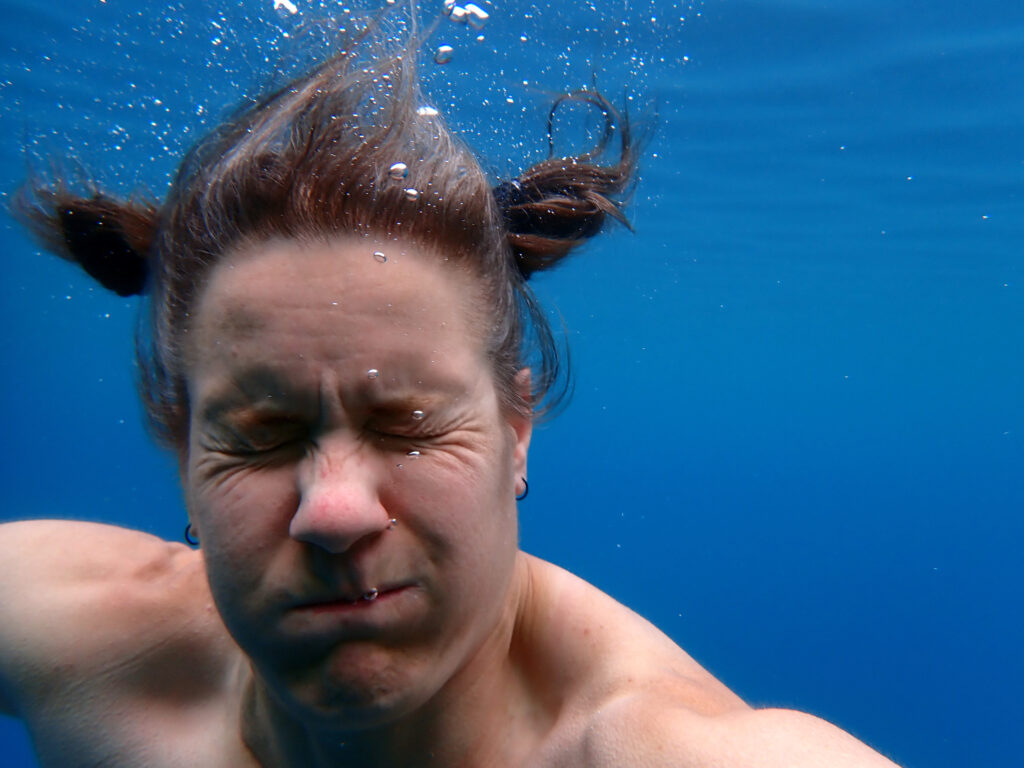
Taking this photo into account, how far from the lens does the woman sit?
1828mm

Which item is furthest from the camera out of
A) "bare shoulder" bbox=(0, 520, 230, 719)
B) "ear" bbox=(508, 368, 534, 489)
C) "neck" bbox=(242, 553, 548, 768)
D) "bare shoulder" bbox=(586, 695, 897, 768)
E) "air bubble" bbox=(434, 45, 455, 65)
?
"air bubble" bbox=(434, 45, 455, 65)

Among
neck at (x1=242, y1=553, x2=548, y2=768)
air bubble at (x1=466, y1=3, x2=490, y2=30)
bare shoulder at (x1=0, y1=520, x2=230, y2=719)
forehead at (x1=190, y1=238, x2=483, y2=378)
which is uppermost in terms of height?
air bubble at (x1=466, y1=3, x2=490, y2=30)

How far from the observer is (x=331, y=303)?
1.88 meters

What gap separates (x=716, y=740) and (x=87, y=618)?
7.38ft

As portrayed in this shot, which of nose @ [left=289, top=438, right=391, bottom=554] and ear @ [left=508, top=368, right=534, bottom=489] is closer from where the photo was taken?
nose @ [left=289, top=438, right=391, bottom=554]

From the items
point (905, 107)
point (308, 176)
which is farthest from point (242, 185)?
point (905, 107)

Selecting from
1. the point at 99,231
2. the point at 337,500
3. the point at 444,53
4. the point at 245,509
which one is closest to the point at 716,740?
the point at 337,500

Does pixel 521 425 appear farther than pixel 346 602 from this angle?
Yes

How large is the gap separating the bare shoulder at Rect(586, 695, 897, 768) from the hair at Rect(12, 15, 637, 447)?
89cm

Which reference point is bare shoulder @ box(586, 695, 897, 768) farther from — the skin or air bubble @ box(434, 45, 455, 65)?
air bubble @ box(434, 45, 455, 65)

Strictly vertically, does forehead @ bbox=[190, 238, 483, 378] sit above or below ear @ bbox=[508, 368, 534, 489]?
above

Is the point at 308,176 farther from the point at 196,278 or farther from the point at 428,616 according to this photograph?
the point at 428,616

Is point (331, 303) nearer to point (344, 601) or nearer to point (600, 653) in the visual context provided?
point (344, 601)

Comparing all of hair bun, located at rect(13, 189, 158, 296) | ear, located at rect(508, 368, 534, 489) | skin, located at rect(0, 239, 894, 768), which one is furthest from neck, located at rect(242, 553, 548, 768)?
hair bun, located at rect(13, 189, 158, 296)
